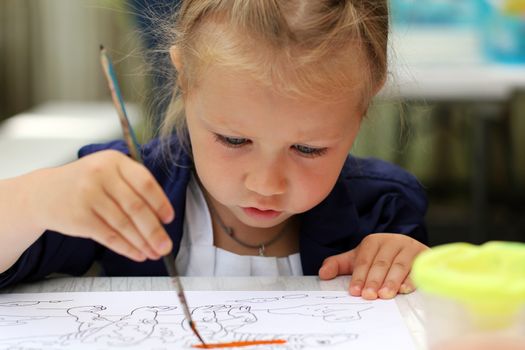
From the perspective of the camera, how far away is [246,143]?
2.61ft

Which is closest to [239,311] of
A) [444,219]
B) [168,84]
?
[168,84]

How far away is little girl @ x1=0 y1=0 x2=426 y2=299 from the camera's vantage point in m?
0.65

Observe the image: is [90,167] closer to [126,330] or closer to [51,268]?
[126,330]

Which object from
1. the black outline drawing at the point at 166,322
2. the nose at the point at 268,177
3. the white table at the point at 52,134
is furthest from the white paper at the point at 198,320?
the white table at the point at 52,134

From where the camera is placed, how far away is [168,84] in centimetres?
103

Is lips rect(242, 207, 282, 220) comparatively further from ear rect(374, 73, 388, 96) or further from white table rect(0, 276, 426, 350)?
ear rect(374, 73, 388, 96)

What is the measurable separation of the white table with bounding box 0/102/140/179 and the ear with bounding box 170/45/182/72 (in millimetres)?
495

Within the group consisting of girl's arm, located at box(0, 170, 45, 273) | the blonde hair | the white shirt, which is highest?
the blonde hair

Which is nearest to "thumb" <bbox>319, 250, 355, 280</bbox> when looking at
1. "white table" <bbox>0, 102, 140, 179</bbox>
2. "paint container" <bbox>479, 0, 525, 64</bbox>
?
"white table" <bbox>0, 102, 140, 179</bbox>

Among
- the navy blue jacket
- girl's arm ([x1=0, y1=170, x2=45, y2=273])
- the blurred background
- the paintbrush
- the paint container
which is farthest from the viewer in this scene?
the paint container

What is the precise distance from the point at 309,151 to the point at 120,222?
249 mm

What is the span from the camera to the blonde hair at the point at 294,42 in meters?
0.78

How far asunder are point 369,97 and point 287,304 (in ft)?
0.86

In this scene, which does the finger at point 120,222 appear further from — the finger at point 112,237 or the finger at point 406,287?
the finger at point 406,287
